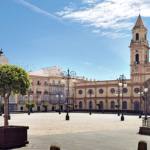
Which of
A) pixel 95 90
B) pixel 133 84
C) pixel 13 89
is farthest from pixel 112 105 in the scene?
pixel 13 89

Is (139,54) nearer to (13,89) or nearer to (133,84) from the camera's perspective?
(133,84)

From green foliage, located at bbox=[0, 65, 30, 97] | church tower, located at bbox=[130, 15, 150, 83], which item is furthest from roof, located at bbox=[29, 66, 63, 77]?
green foliage, located at bbox=[0, 65, 30, 97]

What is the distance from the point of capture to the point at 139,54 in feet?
320

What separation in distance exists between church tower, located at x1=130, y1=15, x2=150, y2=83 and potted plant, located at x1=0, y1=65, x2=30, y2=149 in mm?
81487

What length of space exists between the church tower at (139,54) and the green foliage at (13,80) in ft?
267

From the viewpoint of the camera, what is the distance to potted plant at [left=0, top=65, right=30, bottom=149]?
15688 mm

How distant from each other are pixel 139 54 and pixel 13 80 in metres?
83.1

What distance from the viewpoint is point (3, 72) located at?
17.2m

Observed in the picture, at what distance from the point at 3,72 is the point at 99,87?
91972 millimetres

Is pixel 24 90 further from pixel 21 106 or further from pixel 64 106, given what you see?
pixel 64 106

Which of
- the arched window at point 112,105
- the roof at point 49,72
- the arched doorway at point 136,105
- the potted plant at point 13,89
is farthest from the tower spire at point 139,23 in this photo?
the potted plant at point 13,89

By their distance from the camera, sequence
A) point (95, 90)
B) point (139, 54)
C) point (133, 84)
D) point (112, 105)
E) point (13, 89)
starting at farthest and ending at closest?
point (95, 90) → point (112, 105) → point (133, 84) → point (139, 54) → point (13, 89)

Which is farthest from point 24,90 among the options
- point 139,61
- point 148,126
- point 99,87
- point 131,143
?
point 99,87

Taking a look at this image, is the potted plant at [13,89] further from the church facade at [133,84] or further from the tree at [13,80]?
the church facade at [133,84]
